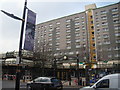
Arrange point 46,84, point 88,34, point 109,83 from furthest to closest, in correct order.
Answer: point 88,34 → point 46,84 → point 109,83

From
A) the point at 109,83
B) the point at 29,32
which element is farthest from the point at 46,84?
the point at 109,83

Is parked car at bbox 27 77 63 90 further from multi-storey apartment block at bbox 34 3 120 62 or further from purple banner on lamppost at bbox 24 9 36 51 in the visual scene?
multi-storey apartment block at bbox 34 3 120 62

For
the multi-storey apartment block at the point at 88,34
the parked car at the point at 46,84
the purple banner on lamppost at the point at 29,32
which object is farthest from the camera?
the multi-storey apartment block at the point at 88,34

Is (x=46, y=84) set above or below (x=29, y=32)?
below

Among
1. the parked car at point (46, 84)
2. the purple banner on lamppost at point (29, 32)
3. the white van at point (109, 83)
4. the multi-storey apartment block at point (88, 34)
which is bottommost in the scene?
the parked car at point (46, 84)

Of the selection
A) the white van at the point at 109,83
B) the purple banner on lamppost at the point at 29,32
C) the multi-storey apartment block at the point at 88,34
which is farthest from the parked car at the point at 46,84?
the multi-storey apartment block at the point at 88,34

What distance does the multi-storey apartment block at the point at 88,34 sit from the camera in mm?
61719

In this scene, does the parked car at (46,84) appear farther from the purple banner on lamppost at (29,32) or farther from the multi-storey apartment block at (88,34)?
the multi-storey apartment block at (88,34)

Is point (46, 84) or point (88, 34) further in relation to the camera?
point (88, 34)

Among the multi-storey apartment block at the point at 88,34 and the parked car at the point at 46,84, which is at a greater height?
the multi-storey apartment block at the point at 88,34

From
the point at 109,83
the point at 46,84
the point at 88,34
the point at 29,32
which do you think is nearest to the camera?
the point at 109,83

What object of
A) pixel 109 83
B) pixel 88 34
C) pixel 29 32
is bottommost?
pixel 109 83

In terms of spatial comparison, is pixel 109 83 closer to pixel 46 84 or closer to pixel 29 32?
pixel 29 32

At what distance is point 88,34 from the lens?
69.6 meters
